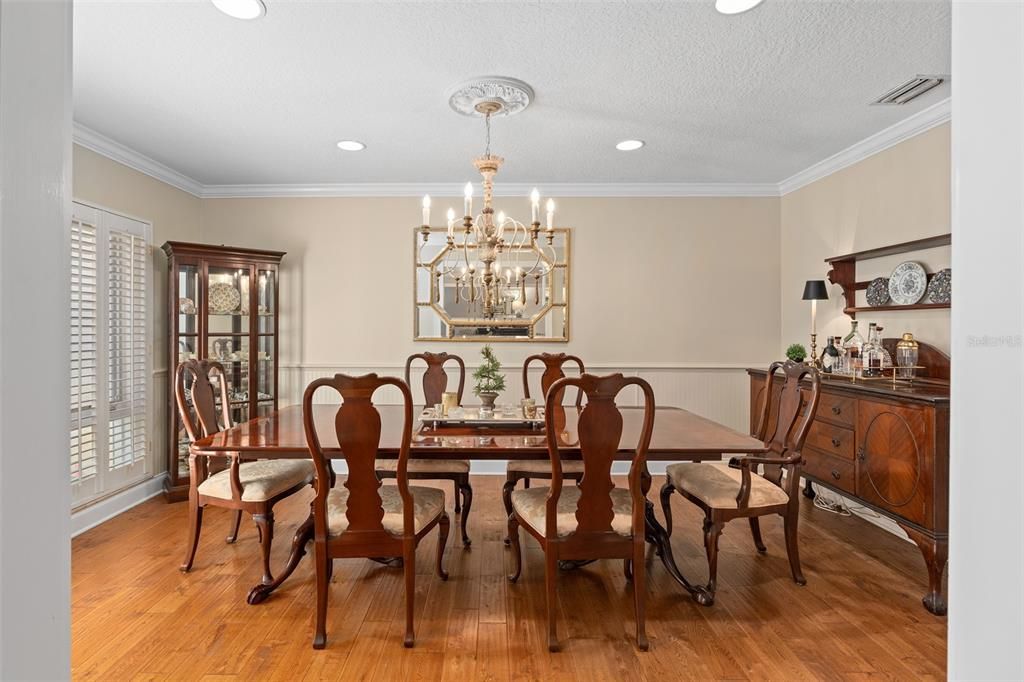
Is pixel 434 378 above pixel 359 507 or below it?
above

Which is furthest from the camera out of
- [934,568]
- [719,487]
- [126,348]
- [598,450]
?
[126,348]

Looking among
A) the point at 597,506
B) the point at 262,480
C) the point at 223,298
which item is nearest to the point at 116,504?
the point at 223,298

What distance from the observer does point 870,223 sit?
3.57 meters

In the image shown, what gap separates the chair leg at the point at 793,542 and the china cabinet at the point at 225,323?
140 inches

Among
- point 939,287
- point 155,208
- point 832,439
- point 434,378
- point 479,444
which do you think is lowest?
point 832,439

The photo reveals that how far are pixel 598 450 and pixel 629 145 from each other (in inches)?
94.0

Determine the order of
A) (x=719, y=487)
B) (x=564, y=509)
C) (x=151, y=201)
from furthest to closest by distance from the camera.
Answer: (x=151, y=201)
(x=719, y=487)
(x=564, y=509)

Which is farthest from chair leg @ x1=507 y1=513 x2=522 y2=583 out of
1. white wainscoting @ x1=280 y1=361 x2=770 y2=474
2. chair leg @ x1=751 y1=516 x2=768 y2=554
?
white wainscoting @ x1=280 y1=361 x2=770 y2=474

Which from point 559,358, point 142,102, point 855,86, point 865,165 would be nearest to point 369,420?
point 559,358

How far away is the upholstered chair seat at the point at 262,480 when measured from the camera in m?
2.48

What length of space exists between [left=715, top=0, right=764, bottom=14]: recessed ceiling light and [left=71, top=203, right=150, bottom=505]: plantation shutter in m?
3.55

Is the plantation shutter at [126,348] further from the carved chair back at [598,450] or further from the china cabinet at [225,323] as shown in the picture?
the carved chair back at [598,450]

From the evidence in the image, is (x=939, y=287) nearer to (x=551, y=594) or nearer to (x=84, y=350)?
(x=551, y=594)

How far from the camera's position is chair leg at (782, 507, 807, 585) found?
2.52 meters
